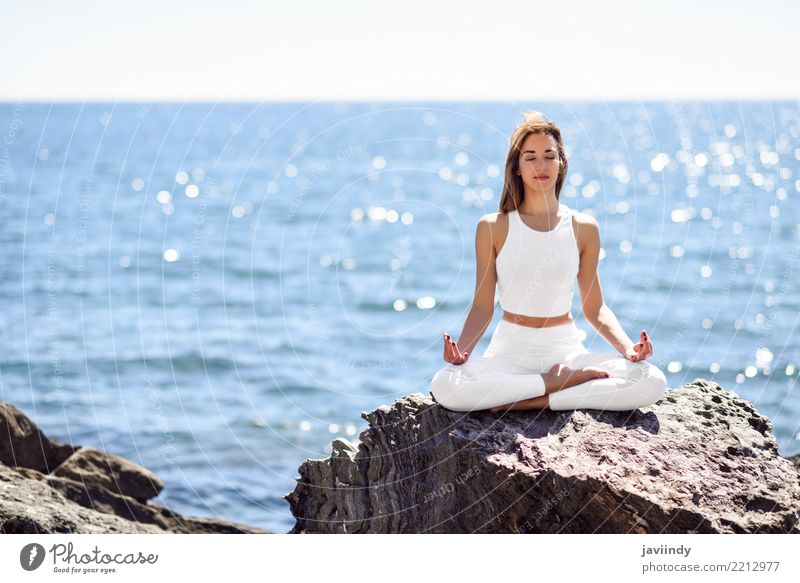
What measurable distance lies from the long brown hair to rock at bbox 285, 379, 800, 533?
1.23 meters

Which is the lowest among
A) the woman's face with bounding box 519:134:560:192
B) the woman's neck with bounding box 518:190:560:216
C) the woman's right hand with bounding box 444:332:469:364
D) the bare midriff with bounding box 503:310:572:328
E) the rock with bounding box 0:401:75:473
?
the rock with bounding box 0:401:75:473

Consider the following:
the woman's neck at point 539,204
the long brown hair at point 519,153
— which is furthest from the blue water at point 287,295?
the woman's neck at point 539,204

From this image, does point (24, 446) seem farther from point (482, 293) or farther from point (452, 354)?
point (482, 293)

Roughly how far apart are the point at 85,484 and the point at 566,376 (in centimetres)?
351

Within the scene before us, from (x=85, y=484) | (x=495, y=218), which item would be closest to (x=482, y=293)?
(x=495, y=218)

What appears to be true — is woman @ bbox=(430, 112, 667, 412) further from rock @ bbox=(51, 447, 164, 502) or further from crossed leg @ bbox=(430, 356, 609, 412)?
rock @ bbox=(51, 447, 164, 502)

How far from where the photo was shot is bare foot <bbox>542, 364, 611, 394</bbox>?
5168mm

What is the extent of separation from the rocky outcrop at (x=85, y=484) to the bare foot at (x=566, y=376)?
2.63 metres

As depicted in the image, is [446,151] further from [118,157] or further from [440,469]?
[440,469]

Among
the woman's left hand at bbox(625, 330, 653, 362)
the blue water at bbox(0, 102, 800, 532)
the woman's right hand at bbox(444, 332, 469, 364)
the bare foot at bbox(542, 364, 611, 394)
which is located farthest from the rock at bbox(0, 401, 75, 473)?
the woman's left hand at bbox(625, 330, 653, 362)

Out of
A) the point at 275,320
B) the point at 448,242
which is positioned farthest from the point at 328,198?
the point at 275,320

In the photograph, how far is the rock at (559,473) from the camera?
15.2 ft

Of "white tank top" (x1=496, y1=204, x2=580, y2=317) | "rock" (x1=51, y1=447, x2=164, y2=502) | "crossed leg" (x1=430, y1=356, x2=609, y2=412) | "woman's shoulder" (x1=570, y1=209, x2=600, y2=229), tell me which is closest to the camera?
"crossed leg" (x1=430, y1=356, x2=609, y2=412)

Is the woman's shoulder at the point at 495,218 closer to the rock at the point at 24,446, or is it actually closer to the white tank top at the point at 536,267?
the white tank top at the point at 536,267
